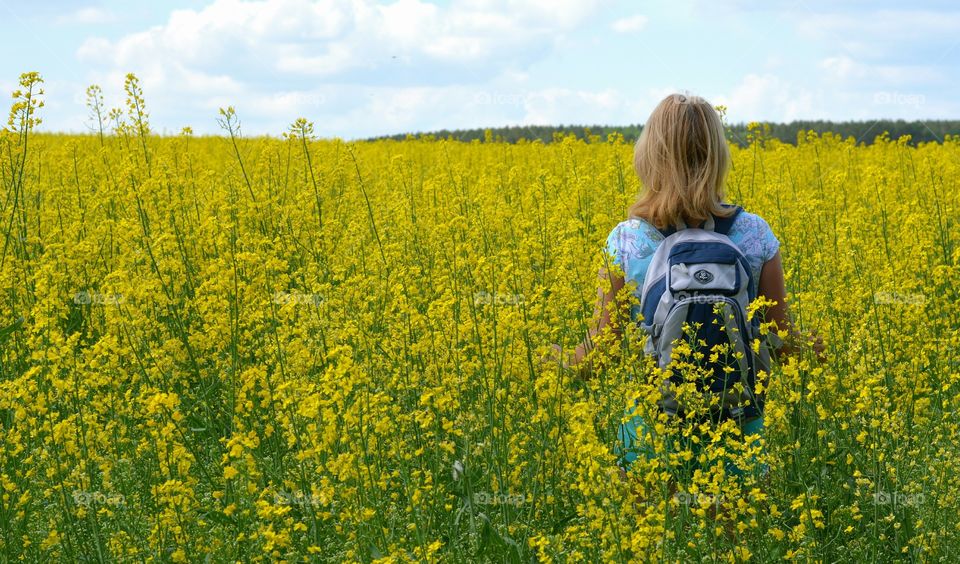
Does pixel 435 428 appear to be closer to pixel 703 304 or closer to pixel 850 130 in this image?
pixel 703 304

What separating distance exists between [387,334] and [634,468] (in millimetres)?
1620

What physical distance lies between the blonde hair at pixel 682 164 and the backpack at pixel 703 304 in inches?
5.6

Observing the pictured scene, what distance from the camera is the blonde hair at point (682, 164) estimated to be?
3.25 meters

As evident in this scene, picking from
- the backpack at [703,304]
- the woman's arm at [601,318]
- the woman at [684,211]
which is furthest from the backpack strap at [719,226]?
the woman's arm at [601,318]

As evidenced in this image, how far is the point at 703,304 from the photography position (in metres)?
2.98

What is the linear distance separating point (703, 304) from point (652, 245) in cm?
40

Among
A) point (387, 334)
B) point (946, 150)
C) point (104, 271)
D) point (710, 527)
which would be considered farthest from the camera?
point (946, 150)

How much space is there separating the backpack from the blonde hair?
14 cm

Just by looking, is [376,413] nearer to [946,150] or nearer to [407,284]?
[407,284]

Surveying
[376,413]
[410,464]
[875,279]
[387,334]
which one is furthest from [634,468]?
[875,279]

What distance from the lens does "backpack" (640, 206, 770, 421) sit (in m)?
2.97

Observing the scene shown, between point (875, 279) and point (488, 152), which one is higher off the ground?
point (488, 152)

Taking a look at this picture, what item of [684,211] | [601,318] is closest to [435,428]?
[601,318]

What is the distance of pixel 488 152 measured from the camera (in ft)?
43.8
